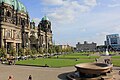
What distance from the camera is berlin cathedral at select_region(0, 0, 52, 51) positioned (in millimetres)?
96625

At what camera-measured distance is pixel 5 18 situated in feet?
325

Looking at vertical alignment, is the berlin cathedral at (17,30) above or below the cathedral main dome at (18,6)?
below

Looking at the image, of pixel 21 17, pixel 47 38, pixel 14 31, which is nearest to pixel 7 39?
pixel 14 31

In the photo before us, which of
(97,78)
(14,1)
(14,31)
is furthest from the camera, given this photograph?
(14,1)

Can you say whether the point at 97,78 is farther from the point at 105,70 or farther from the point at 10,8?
the point at 10,8

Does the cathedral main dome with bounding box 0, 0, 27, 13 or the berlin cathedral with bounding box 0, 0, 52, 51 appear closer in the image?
the berlin cathedral with bounding box 0, 0, 52, 51

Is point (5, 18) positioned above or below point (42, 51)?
above

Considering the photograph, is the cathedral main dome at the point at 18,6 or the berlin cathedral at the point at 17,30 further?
the cathedral main dome at the point at 18,6

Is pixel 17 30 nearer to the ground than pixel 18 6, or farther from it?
nearer to the ground

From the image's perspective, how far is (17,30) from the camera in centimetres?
10675

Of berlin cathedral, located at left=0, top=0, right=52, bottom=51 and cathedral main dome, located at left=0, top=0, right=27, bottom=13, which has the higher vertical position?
cathedral main dome, located at left=0, top=0, right=27, bottom=13

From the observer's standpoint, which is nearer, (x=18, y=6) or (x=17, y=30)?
(x=17, y=30)

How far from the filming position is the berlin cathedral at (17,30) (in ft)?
317

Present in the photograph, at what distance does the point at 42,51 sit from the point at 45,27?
34267 mm
